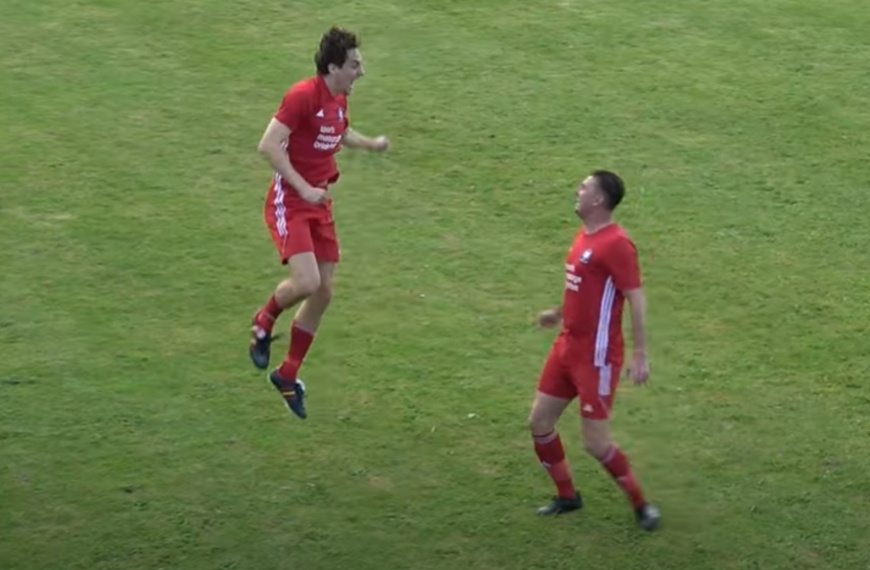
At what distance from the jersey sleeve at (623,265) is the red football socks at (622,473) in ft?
3.34

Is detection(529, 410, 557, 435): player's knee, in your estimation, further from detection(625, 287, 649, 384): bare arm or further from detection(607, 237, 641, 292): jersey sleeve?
detection(607, 237, 641, 292): jersey sleeve

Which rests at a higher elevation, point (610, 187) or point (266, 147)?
point (610, 187)

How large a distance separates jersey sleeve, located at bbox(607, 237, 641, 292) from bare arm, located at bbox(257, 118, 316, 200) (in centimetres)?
196

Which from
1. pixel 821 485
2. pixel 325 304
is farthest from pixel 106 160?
pixel 821 485

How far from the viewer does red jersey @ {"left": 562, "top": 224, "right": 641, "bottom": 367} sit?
310 inches

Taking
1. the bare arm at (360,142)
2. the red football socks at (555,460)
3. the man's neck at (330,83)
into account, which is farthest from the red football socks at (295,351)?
the red football socks at (555,460)

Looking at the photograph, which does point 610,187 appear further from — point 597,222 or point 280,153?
point 280,153

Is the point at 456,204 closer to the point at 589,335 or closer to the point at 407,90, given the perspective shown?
the point at 407,90

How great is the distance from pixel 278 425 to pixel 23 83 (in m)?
6.20

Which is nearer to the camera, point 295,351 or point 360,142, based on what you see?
point 360,142

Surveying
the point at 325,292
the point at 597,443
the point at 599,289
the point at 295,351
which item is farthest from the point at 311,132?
the point at 597,443

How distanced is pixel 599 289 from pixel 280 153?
2089mm

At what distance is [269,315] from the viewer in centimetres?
964

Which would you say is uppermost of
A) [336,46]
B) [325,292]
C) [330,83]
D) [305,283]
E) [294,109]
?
[336,46]
